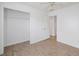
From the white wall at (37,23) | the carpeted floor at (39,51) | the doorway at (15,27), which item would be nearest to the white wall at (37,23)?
the white wall at (37,23)

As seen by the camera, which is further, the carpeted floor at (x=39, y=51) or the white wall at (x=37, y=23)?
the white wall at (x=37, y=23)

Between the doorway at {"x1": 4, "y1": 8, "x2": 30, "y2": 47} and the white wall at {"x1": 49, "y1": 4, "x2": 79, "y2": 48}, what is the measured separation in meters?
2.05

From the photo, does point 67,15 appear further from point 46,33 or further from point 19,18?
point 19,18

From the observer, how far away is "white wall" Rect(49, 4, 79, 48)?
12.4 feet

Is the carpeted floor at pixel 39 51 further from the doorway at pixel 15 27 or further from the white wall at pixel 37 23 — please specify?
the white wall at pixel 37 23

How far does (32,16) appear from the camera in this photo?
433 centimetres

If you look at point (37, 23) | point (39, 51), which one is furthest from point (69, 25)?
point (39, 51)

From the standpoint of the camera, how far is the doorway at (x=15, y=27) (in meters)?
3.91

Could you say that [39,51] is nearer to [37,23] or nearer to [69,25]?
[37,23]

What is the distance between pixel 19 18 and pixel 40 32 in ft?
5.05

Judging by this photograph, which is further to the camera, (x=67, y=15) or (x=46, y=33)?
(x=46, y=33)

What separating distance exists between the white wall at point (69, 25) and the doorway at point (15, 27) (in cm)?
205

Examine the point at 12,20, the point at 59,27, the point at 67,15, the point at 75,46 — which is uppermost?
the point at 67,15

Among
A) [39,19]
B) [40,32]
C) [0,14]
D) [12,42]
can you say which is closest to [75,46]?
[40,32]
